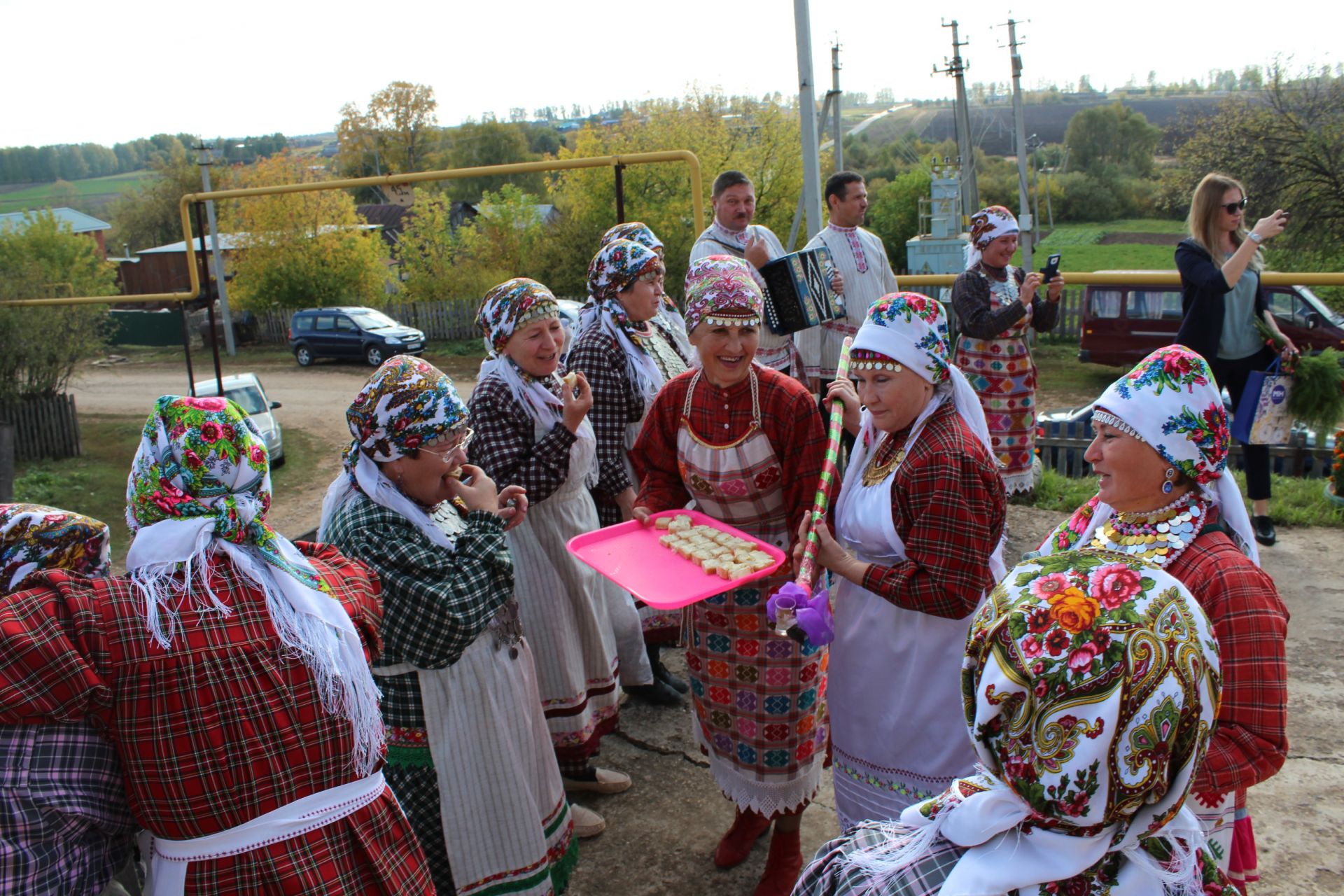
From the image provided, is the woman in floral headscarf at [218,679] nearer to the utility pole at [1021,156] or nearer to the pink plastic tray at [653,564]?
the pink plastic tray at [653,564]

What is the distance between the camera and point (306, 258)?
99.8 ft

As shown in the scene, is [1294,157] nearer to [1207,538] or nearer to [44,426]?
[1207,538]

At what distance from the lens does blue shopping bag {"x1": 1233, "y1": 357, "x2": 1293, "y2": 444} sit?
217 inches

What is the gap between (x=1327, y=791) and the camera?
3480 mm

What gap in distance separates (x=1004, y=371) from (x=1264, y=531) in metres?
1.92

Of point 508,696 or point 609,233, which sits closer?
point 508,696

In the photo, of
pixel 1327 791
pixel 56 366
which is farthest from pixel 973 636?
pixel 56 366

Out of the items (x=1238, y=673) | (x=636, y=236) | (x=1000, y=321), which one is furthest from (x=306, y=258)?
(x=1238, y=673)

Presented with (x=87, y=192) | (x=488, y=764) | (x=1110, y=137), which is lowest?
(x=488, y=764)

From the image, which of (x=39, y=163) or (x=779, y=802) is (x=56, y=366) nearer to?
(x=779, y=802)

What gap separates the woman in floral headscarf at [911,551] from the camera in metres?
2.47

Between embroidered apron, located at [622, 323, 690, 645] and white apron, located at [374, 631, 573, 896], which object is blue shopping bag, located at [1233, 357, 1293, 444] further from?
white apron, located at [374, 631, 573, 896]

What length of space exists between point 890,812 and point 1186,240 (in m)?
4.17

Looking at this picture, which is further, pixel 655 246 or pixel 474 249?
pixel 474 249
